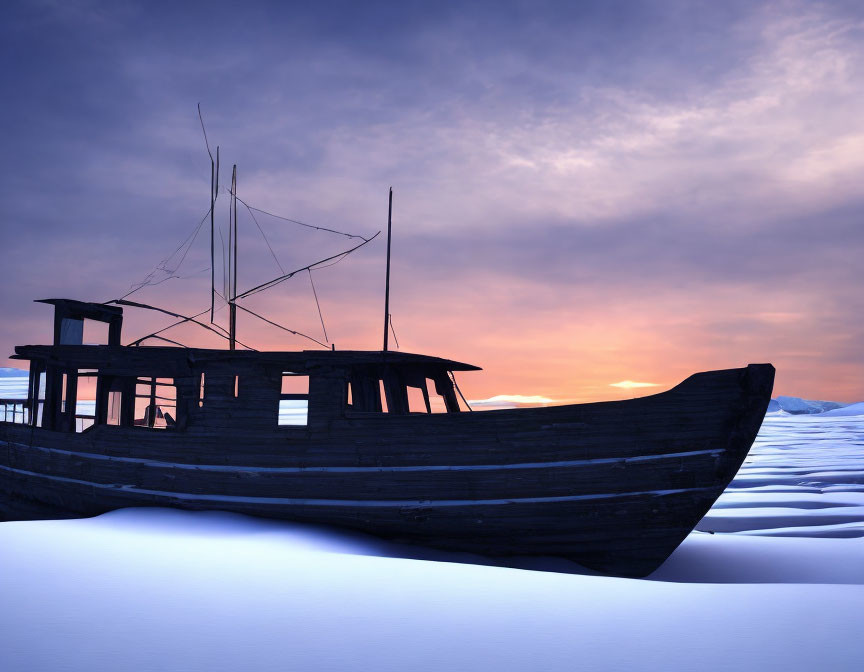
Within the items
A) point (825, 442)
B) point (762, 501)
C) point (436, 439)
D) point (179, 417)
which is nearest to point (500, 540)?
point (436, 439)

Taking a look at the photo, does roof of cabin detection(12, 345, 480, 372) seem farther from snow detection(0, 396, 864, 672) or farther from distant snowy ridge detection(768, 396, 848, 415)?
distant snowy ridge detection(768, 396, 848, 415)

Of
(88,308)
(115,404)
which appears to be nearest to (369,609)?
(115,404)

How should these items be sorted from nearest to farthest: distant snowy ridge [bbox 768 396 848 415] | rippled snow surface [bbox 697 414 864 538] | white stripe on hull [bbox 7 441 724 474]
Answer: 1. white stripe on hull [bbox 7 441 724 474]
2. rippled snow surface [bbox 697 414 864 538]
3. distant snowy ridge [bbox 768 396 848 415]

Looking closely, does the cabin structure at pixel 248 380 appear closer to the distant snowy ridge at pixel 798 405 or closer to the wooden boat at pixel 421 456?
the wooden boat at pixel 421 456

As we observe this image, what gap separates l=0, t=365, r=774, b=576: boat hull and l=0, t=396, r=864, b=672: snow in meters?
0.45

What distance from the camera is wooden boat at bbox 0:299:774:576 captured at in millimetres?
8258

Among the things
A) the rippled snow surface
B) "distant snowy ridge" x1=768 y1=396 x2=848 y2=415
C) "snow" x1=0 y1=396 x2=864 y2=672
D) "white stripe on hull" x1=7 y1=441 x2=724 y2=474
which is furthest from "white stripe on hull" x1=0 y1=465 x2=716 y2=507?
"distant snowy ridge" x1=768 y1=396 x2=848 y2=415

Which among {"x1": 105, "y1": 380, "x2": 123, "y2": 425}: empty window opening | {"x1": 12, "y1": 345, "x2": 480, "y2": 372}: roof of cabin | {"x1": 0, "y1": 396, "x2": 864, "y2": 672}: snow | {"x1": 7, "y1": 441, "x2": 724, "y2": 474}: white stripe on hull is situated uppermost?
{"x1": 12, "y1": 345, "x2": 480, "y2": 372}: roof of cabin

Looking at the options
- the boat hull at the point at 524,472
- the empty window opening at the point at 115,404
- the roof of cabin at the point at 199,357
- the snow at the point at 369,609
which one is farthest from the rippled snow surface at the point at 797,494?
the empty window opening at the point at 115,404

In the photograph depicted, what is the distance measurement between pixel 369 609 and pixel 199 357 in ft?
21.4

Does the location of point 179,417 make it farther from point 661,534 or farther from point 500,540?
point 661,534

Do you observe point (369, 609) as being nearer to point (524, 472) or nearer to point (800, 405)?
point (524, 472)

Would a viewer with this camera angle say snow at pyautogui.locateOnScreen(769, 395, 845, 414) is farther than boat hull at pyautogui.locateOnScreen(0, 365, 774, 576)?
Yes

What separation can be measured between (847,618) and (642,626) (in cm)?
176
